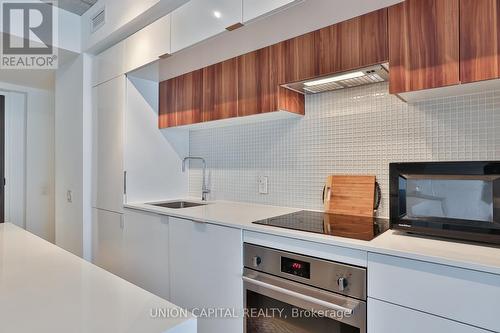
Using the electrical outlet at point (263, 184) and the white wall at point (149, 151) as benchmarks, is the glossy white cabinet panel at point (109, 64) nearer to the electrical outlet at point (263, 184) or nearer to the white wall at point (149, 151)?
the white wall at point (149, 151)

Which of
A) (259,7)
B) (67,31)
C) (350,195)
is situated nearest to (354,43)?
(259,7)

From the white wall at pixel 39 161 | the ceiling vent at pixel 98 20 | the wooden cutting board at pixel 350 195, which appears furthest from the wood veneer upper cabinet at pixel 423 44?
the white wall at pixel 39 161

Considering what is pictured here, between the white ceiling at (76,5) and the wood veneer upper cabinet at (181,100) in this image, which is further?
the white ceiling at (76,5)

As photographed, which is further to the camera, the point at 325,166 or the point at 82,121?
the point at 82,121

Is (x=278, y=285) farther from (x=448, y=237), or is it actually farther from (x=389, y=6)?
(x=389, y=6)

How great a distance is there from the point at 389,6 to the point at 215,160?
1.75 m

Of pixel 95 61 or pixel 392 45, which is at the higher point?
pixel 95 61

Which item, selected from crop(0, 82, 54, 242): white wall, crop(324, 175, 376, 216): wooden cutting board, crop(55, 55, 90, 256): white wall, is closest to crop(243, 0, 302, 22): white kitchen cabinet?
crop(324, 175, 376, 216): wooden cutting board

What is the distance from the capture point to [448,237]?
119 cm

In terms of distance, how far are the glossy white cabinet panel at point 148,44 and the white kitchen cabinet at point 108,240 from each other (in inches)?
50.4

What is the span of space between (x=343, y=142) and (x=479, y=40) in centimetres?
87

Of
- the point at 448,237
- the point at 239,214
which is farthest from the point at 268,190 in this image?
→ the point at 448,237

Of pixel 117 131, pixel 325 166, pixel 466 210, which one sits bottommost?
pixel 466 210

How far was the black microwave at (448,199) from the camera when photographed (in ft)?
3.65
